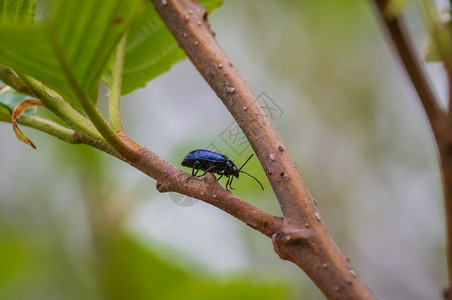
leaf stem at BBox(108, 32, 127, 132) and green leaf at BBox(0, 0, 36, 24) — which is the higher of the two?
green leaf at BBox(0, 0, 36, 24)

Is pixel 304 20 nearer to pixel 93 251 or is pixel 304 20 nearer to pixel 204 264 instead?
pixel 204 264

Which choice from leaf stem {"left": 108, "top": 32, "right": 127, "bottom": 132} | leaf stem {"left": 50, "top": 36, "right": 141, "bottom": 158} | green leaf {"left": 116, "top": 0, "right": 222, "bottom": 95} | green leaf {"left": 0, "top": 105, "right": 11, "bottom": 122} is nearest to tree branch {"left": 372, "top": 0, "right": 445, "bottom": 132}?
green leaf {"left": 116, "top": 0, "right": 222, "bottom": 95}

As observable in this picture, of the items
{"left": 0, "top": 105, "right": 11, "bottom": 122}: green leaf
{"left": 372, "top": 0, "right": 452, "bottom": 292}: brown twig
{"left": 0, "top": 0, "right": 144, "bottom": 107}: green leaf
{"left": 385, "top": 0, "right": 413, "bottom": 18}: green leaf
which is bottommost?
{"left": 372, "top": 0, "right": 452, "bottom": 292}: brown twig

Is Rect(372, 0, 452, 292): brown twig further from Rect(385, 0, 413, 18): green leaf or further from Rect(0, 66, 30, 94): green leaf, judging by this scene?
Rect(0, 66, 30, 94): green leaf

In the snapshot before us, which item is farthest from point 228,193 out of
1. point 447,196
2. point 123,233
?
point 123,233

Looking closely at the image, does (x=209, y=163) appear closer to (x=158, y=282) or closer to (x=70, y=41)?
(x=158, y=282)

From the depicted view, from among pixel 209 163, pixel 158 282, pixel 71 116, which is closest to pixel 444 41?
pixel 209 163

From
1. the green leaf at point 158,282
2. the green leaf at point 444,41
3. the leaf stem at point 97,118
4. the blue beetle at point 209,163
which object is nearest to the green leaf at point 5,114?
the leaf stem at point 97,118
